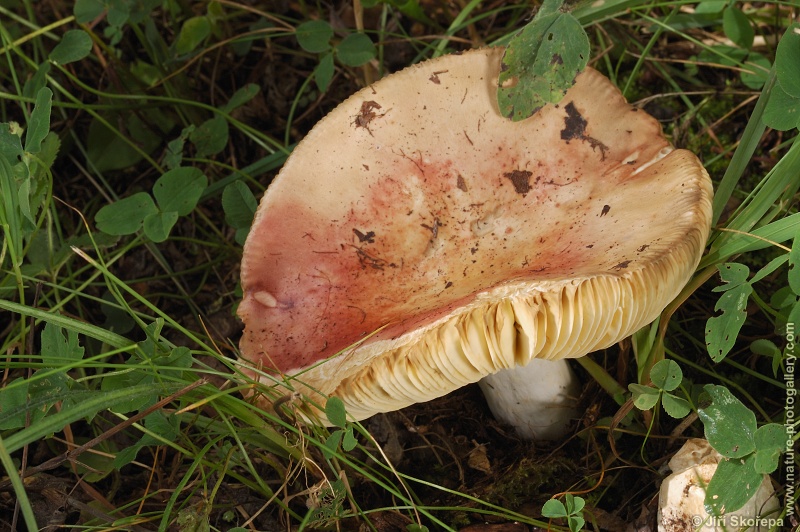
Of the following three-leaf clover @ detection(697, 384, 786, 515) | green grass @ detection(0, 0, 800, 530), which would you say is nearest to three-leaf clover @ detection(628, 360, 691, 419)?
green grass @ detection(0, 0, 800, 530)

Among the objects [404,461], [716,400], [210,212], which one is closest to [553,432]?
[404,461]

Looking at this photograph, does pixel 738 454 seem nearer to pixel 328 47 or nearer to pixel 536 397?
pixel 536 397

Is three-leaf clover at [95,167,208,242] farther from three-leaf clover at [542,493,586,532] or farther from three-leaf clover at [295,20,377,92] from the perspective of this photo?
three-leaf clover at [542,493,586,532]

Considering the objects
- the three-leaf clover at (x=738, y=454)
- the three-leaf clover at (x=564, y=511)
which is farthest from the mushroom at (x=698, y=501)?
the three-leaf clover at (x=564, y=511)

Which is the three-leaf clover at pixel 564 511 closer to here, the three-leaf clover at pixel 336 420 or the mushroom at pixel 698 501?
the mushroom at pixel 698 501

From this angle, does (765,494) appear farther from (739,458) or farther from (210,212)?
(210,212)
